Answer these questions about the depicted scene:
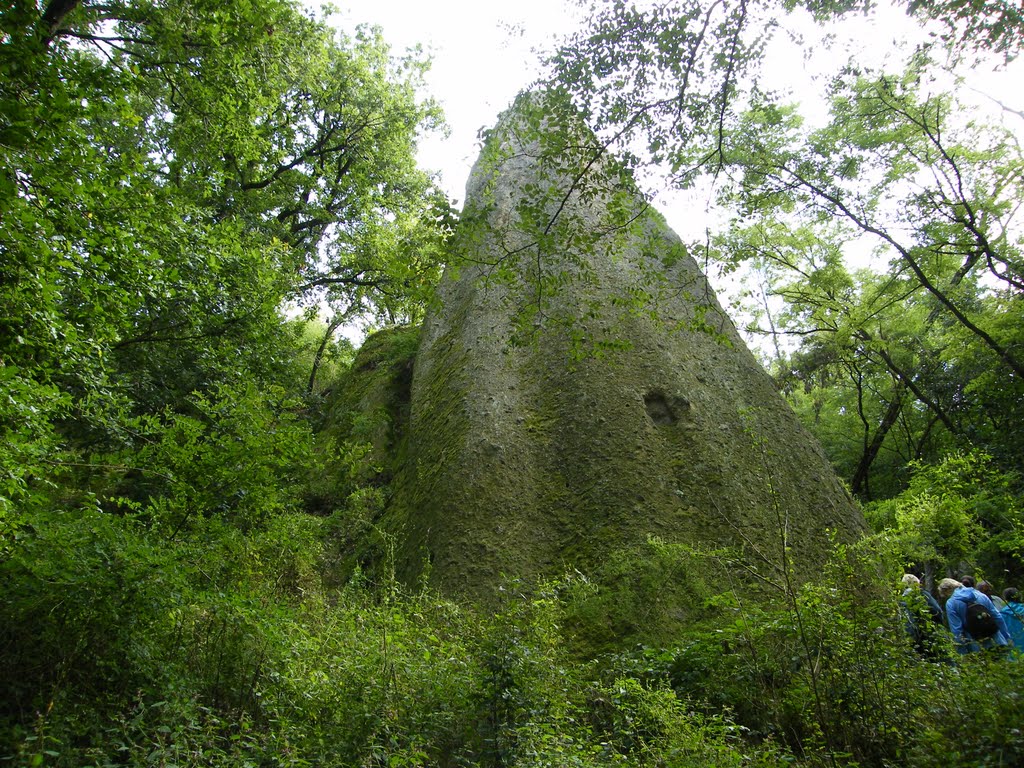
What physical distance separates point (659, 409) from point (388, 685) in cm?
532

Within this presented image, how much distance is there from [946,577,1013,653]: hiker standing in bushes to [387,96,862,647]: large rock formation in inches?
46.7

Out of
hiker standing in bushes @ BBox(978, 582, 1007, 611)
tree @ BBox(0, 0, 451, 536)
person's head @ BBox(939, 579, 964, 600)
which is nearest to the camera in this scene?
tree @ BBox(0, 0, 451, 536)

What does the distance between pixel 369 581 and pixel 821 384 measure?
15879mm

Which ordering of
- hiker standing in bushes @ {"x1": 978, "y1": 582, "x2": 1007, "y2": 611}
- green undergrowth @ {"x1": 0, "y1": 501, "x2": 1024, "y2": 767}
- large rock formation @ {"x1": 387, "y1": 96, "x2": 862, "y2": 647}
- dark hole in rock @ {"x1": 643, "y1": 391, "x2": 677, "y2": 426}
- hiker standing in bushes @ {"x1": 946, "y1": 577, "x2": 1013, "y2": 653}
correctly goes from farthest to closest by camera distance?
dark hole in rock @ {"x1": 643, "y1": 391, "x2": 677, "y2": 426}
hiker standing in bushes @ {"x1": 978, "y1": 582, "x2": 1007, "y2": 611}
hiker standing in bushes @ {"x1": 946, "y1": 577, "x2": 1013, "y2": 653}
large rock formation @ {"x1": 387, "y1": 96, "x2": 862, "y2": 647}
green undergrowth @ {"x1": 0, "y1": 501, "x2": 1024, "y2": 767}

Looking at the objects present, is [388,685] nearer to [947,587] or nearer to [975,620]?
[975,620]

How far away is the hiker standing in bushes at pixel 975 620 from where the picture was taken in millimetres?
6172

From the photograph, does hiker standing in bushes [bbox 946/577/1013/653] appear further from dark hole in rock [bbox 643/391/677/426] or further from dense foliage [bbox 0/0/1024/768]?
dark hole in rock [bbox 643/391/677/426]

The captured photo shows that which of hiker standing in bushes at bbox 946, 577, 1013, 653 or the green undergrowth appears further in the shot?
hiker standing in bushes at bbox 946, 577, 1013, 653

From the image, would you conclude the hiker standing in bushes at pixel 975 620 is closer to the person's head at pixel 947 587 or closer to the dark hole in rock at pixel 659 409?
the person's head at pixel 947 587

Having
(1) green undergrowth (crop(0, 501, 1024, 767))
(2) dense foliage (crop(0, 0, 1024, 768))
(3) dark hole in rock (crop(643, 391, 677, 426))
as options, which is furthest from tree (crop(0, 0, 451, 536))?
(3) dark hole in rock (crop(643, 391, 677, 426))

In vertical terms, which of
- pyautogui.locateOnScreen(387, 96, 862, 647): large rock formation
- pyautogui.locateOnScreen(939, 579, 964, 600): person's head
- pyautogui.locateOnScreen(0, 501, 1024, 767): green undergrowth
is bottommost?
pyautogui.locateOnScreen(0, 501, 1024, 767): green undergrowth

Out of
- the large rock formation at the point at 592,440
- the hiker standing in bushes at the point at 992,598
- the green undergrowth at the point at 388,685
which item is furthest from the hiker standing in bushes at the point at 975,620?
the green undergrowth at the point at 388,685

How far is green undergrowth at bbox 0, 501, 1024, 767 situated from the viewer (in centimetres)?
328

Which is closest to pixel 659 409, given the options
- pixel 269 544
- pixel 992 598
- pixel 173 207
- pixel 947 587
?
pixel 947 587
